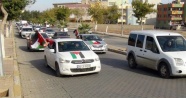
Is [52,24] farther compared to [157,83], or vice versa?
[52,24]

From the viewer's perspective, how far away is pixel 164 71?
31.9 ft

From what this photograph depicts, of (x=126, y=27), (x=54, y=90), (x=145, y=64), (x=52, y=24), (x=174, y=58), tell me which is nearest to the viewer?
(x=54, y=90)

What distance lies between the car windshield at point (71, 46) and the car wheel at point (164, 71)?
10.2 ft

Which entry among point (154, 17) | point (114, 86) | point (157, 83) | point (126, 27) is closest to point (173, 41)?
point (157, 83)

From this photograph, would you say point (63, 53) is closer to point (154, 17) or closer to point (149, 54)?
point (149, 54)

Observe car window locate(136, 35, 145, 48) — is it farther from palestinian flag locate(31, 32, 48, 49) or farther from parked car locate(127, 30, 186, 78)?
palestinian flag locate(31, 32, 48, 49)

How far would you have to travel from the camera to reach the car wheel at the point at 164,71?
375 inches

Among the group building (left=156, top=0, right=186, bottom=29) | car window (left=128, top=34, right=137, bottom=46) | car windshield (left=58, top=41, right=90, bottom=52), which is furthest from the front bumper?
building (left=156, top=0, right=186, bottom=29)

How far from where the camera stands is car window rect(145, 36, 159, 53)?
33.9ft

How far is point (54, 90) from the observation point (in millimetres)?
8398

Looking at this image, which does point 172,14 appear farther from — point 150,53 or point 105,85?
point 105,85

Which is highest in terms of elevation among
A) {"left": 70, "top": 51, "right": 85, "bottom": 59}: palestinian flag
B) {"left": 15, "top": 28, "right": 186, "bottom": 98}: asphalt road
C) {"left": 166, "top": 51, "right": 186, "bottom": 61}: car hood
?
{"left": 166, "top": 51, "right": 186, "bottom": 61}: car hood

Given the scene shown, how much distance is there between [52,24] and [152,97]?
2862 inches

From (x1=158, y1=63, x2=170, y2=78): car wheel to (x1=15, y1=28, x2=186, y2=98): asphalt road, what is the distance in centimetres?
21
